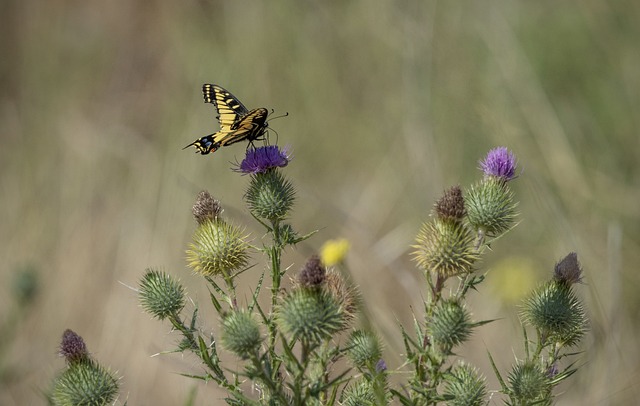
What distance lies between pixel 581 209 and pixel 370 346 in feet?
15.3

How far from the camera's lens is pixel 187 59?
10.3m

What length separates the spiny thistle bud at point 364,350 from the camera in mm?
2754

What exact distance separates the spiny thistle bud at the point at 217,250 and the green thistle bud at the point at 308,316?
537 mm

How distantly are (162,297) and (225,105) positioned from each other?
1440 mm

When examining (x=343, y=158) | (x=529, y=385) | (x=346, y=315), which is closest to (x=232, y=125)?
(x=346, y=315)

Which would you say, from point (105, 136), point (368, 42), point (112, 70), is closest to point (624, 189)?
point (368, 42)

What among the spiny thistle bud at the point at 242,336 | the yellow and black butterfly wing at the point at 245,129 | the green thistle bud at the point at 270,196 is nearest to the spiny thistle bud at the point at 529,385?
the spiny thistle bud at the point at 242,336

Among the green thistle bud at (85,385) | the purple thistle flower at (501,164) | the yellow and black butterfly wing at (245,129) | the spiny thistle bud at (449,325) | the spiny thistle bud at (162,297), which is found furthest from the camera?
the yellow and black butterfly wing at (245,129)

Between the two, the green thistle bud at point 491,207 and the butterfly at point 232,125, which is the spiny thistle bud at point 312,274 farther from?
the butterfly at point 232,125

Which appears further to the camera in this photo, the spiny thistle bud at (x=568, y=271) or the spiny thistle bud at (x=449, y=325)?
the spiny thistle bud at (x=568, y=271)

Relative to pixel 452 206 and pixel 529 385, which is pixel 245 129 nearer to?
pixel 452 206

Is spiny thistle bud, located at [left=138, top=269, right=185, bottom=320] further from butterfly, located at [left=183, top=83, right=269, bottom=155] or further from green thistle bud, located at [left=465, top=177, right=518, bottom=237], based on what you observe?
green thistle bud, located at [left=465, top=177, right=518, bottom=237]

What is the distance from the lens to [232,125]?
3.74 meters

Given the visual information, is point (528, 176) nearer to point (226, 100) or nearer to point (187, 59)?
point (226, 100)
